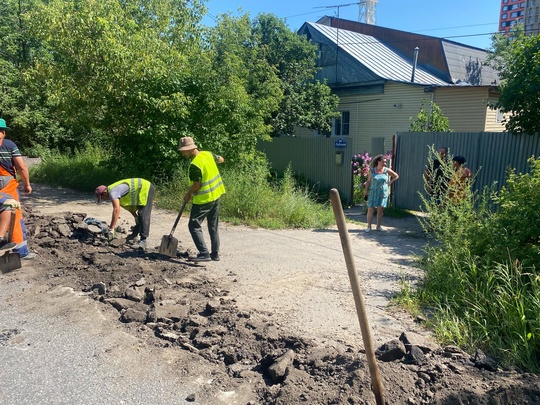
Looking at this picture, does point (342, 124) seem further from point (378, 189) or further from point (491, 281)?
point (491, 281)

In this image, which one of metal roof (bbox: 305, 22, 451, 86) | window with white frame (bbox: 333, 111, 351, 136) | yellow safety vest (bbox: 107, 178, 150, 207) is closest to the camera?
yellow safety vest (bbox: 107, 178, 150, 207)

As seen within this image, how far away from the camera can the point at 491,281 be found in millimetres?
4262

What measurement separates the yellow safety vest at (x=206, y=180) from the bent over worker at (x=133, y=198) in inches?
39.7

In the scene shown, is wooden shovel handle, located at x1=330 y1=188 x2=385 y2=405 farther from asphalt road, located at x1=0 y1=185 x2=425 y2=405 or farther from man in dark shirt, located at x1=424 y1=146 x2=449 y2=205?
man in dark shirt, located at x1=424 y1=146 x2=449 y2=205

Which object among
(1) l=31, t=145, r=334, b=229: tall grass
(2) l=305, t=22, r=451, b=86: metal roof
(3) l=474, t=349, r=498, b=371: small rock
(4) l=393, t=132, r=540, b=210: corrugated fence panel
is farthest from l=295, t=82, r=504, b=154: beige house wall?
(3) l=474, t=349, r=498, b=371: small rock

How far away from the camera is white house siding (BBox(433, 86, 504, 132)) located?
16953mm

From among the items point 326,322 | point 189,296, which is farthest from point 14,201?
point 326,322

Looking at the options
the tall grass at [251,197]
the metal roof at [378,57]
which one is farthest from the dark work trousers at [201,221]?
the metal roof at [378,57]

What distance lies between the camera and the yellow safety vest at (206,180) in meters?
6.09

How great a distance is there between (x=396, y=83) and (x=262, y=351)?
1691 centimetres

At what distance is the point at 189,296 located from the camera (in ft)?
16.2

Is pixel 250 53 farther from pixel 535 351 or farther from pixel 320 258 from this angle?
pixel 535 351

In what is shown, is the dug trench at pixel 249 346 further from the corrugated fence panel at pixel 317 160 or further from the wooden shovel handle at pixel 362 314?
the corrugated fence panel at pixel 317 160

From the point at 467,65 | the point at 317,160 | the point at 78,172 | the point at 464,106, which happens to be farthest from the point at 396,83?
the point at 78,172
